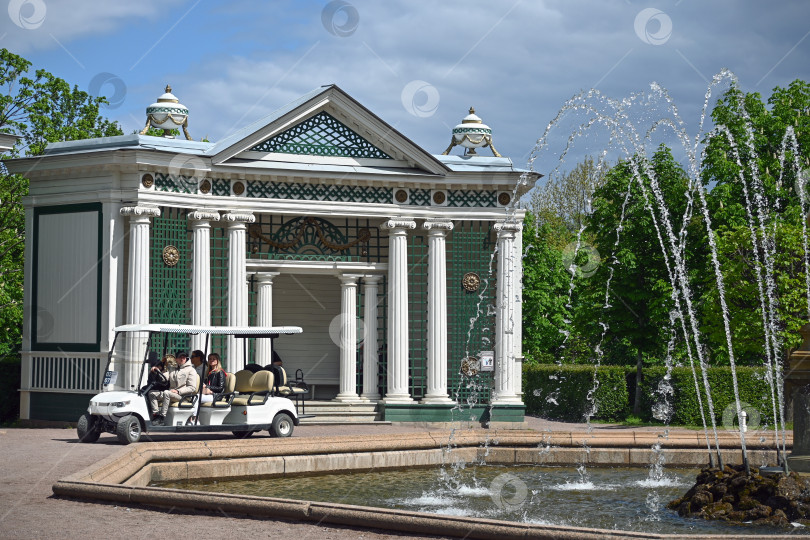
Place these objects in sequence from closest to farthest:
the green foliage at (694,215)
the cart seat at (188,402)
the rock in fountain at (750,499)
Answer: the rock in fountain at (750,499)
the cart seat at (188,402)
the green foliage at (694,215)

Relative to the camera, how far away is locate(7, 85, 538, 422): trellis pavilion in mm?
24891

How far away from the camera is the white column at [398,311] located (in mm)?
27000

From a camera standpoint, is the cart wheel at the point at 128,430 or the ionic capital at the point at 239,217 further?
the ionic capital at the point at 239,217

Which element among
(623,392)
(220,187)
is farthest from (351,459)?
(623,392)

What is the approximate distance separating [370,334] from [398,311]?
1.17m

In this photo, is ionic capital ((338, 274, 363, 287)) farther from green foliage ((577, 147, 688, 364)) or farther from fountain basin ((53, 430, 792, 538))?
fountain basin ((53, 430, 792, 538))

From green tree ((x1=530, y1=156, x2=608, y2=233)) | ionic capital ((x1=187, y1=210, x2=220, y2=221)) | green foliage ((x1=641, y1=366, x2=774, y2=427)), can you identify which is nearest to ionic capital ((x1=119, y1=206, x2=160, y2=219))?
ionic capital ((x1=187, y1=210, x2=220, y2=221))

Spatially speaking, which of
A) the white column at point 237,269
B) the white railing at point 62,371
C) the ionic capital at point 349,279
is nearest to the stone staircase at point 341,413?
the white column at point 237,269

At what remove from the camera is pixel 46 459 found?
1598 centimetres

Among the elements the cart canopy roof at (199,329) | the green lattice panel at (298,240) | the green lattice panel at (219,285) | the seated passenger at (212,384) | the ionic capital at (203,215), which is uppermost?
the ionic capital at (203,215)

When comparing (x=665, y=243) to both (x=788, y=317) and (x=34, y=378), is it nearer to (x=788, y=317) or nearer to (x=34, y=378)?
(x=788, y=317)

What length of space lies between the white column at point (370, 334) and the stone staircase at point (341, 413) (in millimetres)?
552

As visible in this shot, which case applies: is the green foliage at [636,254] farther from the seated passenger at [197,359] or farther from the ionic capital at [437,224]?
the seated passenger at [197,359]

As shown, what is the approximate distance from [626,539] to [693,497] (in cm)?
366
